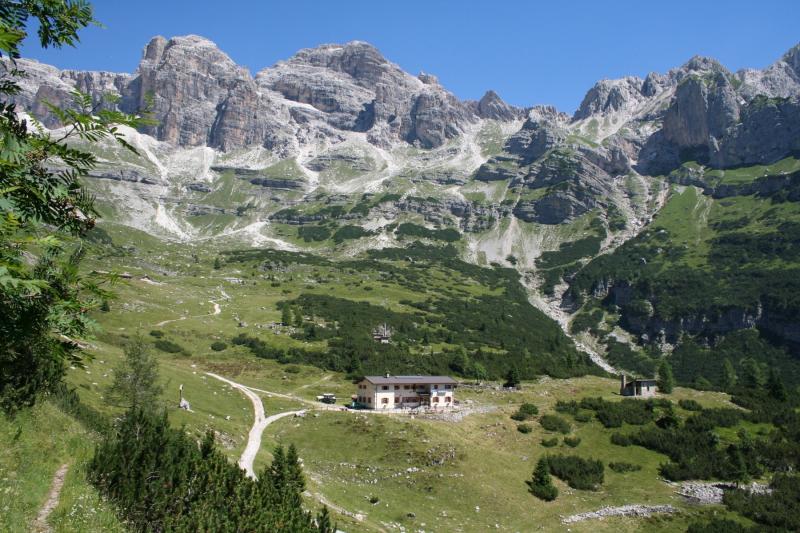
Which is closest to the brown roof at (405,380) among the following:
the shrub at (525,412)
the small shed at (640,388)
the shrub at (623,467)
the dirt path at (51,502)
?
the shrub at (525,412)

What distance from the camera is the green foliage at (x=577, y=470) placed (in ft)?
189

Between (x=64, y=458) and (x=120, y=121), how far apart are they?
1659 centimetres

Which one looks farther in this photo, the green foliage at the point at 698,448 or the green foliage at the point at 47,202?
the green foliage at the point at 698,448

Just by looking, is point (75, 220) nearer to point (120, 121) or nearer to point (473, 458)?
point (120, 121)

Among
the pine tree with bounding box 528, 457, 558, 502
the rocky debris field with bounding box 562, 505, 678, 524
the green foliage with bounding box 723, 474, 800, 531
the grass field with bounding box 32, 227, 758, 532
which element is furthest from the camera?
the pine tree with bounding box 528, 457, 558, 502

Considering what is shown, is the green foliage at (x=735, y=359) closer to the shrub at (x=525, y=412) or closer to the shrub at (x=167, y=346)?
the shrub at (x=525, y=412)

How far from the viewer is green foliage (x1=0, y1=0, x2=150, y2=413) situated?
253 inches

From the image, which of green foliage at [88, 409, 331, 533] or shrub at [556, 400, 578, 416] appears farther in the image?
shrub at [556, 400, 578, 416]

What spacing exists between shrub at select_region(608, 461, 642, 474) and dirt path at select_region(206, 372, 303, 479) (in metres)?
41.3

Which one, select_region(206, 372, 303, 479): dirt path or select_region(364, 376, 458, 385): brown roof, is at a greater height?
select_region(364, 376, 458, 385): brown roof

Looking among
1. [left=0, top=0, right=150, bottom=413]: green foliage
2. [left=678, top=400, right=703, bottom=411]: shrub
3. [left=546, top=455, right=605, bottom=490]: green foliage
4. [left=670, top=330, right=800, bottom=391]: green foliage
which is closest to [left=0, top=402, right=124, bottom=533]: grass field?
[left=0, top=0, right=150, bottom=413]: green foliage

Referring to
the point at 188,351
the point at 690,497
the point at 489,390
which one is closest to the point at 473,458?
Answer: the point at 690,497

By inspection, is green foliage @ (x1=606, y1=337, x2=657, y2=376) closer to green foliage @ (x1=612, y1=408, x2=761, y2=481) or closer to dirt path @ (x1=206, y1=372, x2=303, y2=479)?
green foliage @ (x1=612, y1=408, x2=761, y2=481)

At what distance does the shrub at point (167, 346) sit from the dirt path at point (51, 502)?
84631 mm
